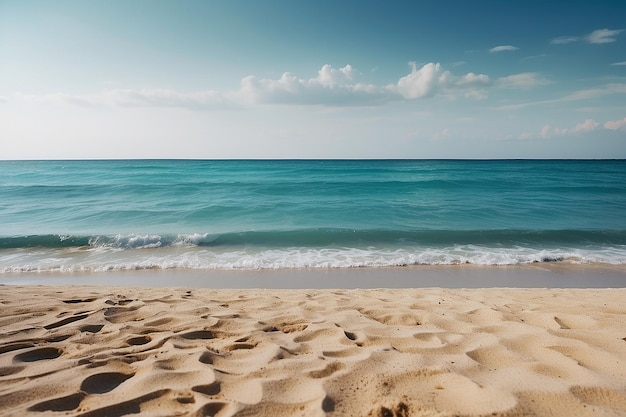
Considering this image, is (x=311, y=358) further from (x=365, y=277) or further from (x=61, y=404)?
(x=365, y=277)

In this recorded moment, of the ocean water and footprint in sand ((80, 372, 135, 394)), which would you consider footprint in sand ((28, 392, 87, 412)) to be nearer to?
footprint in sand ((80, 372, 135, 394))

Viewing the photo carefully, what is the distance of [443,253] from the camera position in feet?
32.8

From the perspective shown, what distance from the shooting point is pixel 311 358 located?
2803 millimetres

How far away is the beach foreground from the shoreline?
287 centimetres

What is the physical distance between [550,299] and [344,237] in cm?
756

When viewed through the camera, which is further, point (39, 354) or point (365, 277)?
point (365, 277)

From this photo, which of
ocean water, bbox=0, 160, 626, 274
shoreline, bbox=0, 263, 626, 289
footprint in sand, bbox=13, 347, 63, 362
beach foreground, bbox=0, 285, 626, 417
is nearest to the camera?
beach foreground, bbox=0, 285, 626, 417

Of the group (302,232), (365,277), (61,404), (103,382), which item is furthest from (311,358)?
(302,232)

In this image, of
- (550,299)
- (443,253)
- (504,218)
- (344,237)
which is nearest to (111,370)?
(550,299)

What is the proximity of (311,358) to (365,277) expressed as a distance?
17.6ft

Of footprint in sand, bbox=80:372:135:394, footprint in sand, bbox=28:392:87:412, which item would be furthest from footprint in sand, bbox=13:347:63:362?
footprint in sand, bbox=28:392:87:412

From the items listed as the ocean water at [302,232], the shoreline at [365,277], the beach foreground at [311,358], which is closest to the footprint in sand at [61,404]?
the beach foreground at [311,358]

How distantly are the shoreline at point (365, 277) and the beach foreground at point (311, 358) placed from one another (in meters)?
2.87

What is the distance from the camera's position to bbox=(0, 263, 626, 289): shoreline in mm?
7445
